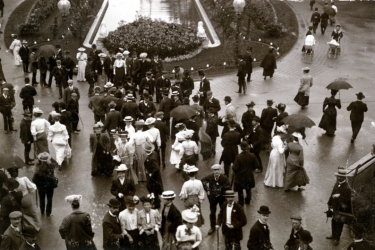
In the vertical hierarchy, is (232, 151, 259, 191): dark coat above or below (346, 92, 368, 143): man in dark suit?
above

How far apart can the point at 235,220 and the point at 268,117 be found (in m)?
6.26

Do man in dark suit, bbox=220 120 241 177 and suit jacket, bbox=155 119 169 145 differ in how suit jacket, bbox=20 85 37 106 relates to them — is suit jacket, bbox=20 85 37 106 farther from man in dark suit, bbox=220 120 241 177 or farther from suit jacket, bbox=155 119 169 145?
man in dark suit, bbox=220 120 241 177

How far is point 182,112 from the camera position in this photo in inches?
584

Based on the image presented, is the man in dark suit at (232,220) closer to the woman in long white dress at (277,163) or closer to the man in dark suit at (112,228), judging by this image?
the man in dark suit at (112,228)

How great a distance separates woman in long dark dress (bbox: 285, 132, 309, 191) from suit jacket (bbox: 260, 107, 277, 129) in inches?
76.9

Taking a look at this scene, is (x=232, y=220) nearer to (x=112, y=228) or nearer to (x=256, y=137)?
(x=112, y=228)

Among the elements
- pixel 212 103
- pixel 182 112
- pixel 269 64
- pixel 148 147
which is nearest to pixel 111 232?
pixel 148 147

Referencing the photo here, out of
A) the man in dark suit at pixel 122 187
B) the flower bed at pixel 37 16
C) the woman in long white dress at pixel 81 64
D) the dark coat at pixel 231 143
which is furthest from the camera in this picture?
the flower bed at pixel 37 16

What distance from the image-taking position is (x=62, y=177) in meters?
14.5

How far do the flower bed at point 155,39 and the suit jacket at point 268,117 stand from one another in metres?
9.79

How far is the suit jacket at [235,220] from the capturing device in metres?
9.93

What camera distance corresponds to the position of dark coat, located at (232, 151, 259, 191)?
12.2m

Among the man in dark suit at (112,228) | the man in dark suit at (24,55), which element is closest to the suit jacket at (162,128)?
the man in dark suit at (112,228)

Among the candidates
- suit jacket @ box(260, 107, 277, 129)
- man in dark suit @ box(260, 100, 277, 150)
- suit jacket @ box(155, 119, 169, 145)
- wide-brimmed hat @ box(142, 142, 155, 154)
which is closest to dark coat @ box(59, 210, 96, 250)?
wide-brimmed hat @ box(142, 142, 155, 154)
